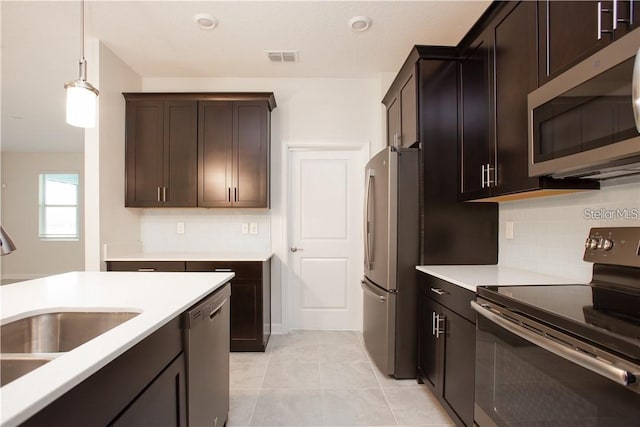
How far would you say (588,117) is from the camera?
3.71 feet

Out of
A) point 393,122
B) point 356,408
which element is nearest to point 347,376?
point 356,408

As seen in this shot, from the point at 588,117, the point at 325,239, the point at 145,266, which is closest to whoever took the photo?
the point at 588,117

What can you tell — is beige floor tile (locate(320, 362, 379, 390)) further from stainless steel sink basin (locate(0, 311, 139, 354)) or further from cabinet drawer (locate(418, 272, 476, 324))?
stainless steel sink basin (locate(0, 311, 139, 354))

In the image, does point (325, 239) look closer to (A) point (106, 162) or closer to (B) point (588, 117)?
(A) point (106, 162)

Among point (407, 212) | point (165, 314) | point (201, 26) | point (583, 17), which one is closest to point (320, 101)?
point (201, 26)

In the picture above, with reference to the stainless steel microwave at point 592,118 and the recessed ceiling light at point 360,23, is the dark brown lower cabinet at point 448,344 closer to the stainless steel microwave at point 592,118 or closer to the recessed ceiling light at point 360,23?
the stainless steel microwave at point 592,118

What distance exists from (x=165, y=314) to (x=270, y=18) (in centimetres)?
226

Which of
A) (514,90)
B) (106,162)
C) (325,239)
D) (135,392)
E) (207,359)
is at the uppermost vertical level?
(514,90)

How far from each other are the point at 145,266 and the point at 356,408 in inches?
82.6

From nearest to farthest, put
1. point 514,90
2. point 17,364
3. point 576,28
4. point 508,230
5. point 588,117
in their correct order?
point 17,364, point 588,117, point 576,28, point 514,90, point 508,230

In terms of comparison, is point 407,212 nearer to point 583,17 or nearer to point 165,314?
point 583,17

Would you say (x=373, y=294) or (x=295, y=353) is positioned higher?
(x=373, y=294)

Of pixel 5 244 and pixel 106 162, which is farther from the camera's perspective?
pixel 106 162

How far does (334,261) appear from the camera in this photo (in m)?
3.38
